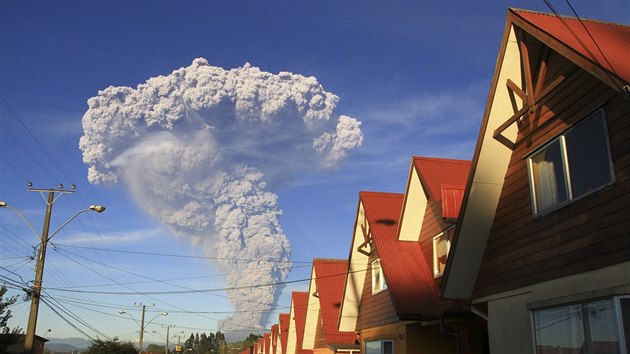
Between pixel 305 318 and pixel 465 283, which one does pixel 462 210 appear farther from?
pixel 305 318

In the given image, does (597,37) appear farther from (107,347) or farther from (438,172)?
(107,347)

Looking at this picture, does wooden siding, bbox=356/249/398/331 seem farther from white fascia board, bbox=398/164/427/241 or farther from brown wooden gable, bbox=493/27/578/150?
brown wooden gable, bbox=493/27/578/150

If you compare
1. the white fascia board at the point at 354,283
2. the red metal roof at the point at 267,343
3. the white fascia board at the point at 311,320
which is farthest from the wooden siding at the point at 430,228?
the red metal roof at the point at 267,343

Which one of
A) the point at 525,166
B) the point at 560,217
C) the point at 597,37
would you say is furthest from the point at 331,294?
the point at 597,37

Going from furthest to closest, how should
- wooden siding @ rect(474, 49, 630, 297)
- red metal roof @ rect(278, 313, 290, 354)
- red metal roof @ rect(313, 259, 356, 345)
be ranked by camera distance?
red metal roof @ rect(278, 313, 290, 354), red metal roof @ rect(313, 259, 356, 345), wooden siding @ rect(474, 49, 630, 297)

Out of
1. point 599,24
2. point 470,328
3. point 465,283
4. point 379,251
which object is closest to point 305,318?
point 379,251

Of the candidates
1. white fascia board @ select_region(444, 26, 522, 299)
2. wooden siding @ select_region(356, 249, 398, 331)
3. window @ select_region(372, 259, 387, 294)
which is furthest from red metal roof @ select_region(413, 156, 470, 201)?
white fascia board @ select_region(444, 26, 522, 299)

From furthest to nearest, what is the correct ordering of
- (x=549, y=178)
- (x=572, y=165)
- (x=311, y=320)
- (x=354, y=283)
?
(x=311, y=320) < (x=354, y=283) < (x=549, y=178) < (x=572, y=165)
